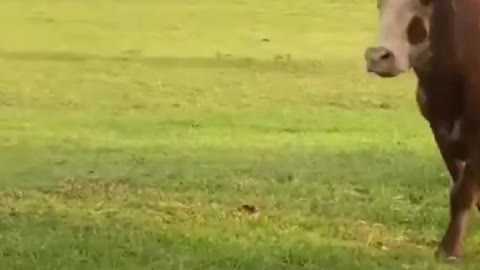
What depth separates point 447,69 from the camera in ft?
22.8

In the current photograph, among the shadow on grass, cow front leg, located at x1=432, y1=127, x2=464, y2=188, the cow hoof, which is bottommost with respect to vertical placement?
the shadow on grass

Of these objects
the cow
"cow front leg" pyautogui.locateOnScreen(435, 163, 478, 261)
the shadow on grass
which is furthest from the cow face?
the shadow on grass

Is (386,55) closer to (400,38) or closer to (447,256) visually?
(400,38)

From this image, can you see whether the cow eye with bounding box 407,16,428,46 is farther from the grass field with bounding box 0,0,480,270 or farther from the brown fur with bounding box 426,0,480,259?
the grass field with bounding box 0,0,480,270

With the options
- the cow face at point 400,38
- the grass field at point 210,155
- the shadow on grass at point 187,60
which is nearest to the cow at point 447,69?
the cow face at point 400,38

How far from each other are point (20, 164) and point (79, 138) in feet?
5.54

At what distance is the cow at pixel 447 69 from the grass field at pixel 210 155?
1.21ft

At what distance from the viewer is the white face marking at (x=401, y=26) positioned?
21.5ft

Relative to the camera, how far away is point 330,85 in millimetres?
16594

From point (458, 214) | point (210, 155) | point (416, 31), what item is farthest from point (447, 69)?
point (210, 155)

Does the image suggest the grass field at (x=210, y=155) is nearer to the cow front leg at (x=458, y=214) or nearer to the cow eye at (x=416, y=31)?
the cow front leg at (x=458, y=214)

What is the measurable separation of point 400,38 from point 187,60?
12.6 metres

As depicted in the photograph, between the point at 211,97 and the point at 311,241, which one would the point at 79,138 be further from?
the point at 311,241

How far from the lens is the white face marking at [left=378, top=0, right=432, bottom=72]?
21.5 feet
